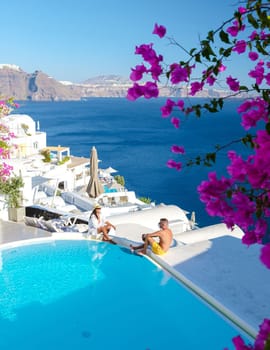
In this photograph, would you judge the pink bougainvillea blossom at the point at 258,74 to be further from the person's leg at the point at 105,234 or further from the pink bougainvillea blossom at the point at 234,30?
the person's leg at the point at 105,234

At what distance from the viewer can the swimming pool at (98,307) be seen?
559 centimetres

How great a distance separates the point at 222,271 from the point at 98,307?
225 centimetres

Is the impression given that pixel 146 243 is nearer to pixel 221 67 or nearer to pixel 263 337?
pixel 221 67

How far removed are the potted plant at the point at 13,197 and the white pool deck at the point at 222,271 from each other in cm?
68

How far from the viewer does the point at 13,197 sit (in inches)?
422

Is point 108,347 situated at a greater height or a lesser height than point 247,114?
lesser

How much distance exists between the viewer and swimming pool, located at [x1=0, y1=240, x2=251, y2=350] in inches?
220

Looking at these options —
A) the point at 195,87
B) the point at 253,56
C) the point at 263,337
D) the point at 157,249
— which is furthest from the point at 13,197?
the point at 263,337

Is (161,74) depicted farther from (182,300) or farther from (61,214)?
(61,214)

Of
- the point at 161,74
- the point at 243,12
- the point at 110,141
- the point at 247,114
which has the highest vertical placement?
the point at 243,12

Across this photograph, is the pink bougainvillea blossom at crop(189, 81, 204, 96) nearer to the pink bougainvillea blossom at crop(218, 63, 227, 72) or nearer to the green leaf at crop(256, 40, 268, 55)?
the pink bougainvillea blossom at crop(218, 63, 227, 72)

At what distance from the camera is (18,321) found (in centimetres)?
607

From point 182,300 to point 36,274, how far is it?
2759 millimetres

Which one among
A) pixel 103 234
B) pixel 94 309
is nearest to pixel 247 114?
pixel 94 309
